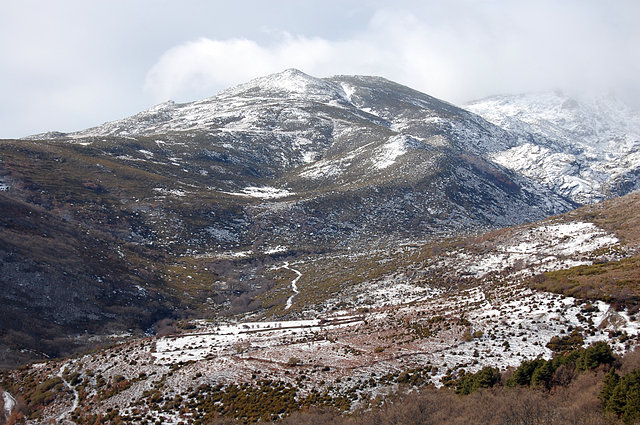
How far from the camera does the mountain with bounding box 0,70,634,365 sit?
57062 millimetres

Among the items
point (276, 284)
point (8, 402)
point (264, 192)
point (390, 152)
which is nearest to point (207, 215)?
point (264, 192)

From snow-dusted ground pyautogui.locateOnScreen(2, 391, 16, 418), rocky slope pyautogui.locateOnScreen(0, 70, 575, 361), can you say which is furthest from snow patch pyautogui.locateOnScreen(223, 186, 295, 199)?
snow-dusted ground pyautogui.locateOnScreen(2, 391, 16, 418)

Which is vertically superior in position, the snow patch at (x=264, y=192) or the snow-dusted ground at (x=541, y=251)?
the snow patch at (x=264, y=192)

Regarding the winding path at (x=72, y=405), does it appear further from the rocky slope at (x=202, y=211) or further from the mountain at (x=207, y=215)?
the rocky slope at (x=202, y=211)

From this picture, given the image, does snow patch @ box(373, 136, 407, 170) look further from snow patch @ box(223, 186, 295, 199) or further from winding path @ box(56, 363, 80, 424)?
winding path @ box(56, 363, 80, 424)

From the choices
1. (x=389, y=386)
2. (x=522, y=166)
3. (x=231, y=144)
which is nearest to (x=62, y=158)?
(x=231, y=144)

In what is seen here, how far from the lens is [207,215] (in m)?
102

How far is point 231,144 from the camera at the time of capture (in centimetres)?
16800

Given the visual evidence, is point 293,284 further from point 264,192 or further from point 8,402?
point 264,192

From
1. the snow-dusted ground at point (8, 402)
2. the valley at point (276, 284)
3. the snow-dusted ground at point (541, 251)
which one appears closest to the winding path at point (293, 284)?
the valley at point (276, 284)

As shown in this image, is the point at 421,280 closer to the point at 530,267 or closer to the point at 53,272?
the point at 530,267

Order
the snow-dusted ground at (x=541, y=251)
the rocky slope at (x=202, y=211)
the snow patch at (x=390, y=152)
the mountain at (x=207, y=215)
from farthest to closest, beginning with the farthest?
the snow patch at (x=390, y=152), the rocky slope at (x=202, y=211), the mountain at (x=207, y=215), the snow-dusted ground at (x=541, y=251)

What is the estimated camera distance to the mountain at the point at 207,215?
5706 centimetres

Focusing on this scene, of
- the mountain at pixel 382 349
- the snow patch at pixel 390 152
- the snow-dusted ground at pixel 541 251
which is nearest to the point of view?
the mountain at pixel 382 349
